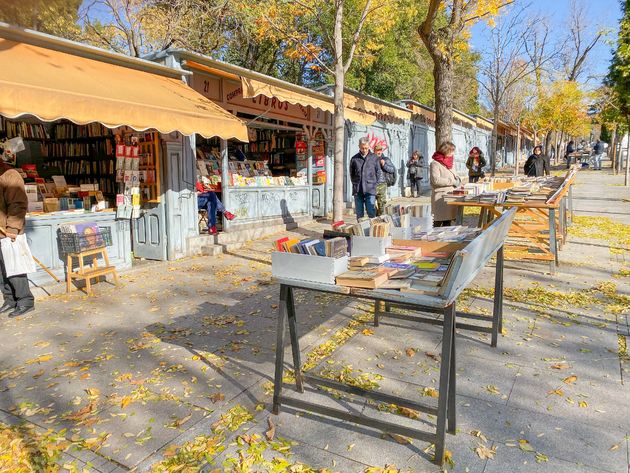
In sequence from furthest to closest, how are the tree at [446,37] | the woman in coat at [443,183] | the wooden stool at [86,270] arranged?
the tree at [446,37], the woman in coat at [443,183], the wooden stool at [86,270]

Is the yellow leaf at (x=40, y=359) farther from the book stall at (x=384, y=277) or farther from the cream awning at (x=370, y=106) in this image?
the cream awning at (x=370, y=106)

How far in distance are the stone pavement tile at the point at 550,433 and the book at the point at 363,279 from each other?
→ 3.82 feet

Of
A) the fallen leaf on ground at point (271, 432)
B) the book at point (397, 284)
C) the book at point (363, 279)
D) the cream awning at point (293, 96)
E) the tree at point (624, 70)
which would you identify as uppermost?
the tree at point (624, 70)

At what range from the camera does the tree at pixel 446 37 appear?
9.82m

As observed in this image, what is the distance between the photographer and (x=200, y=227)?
966 cm

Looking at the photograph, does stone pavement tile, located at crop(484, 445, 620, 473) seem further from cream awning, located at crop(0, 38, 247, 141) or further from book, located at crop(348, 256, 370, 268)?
cream awning, located at crop(0, 38, 247, 141)

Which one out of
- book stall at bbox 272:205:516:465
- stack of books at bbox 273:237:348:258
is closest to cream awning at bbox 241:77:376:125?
book stall at bbox 272:205:516:465

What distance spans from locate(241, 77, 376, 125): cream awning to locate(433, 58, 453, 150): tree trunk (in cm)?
165

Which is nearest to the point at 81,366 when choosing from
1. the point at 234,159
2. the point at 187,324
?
the point at 187,324

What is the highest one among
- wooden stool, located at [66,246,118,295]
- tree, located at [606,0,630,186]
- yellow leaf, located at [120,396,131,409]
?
tree, located at [606,0,630,186]

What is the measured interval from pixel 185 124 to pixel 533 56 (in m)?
29.0

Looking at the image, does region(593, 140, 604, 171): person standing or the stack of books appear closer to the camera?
the stack of books

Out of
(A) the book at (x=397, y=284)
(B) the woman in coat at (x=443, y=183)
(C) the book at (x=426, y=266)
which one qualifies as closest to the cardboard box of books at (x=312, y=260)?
(A) the book at (x=397, y=284)

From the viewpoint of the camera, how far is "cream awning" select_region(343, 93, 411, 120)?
36.2 feet
